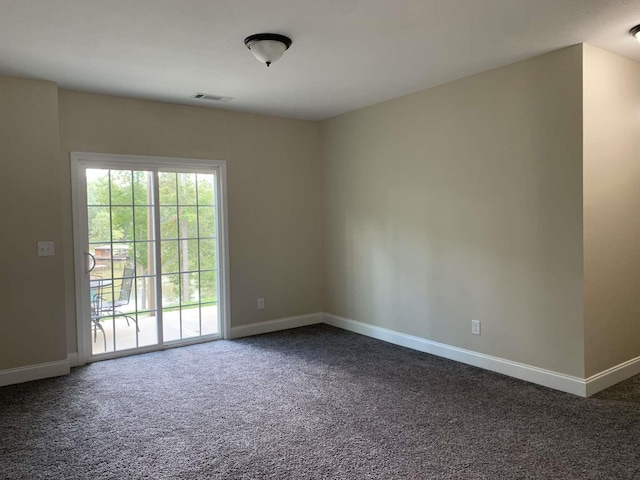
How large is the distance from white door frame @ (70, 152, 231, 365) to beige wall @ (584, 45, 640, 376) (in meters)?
3.52

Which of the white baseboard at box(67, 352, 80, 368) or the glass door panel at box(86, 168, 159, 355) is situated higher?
the glass door panel at box(86, 168, 159, 355)

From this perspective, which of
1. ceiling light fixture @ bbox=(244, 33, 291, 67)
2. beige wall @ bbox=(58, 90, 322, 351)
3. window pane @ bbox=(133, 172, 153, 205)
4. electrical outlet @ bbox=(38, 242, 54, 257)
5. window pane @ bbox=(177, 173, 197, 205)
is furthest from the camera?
window pane @ bbox=(177, 173, 197, 205)

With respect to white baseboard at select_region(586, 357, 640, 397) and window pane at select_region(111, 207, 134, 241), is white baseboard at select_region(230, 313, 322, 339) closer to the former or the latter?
window pane at select_region(111, 207, 134, 241)

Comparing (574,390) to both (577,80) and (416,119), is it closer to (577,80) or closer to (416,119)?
(577,80)

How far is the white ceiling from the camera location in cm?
269

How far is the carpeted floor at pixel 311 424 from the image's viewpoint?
2.54 m

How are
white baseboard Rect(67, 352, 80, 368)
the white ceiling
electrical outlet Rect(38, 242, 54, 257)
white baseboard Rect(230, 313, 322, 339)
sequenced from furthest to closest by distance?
white baseboard Rect(230, 313, 322, 339)
white baseboard Rect(67, 352, 80, 368)
electrical outlet Rect(38, 242, 54, 257)
the white ceiling

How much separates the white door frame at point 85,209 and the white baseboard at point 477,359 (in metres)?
1.58

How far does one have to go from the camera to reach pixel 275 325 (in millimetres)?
5613

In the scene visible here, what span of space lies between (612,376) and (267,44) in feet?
11.6

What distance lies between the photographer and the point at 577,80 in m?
3.37

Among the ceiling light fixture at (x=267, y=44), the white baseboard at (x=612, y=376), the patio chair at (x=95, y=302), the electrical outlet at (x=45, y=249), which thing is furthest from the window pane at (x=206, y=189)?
the white baseboard at (x=612, y=376)

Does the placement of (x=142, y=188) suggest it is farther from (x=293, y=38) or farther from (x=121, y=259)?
(x=293, y=38)

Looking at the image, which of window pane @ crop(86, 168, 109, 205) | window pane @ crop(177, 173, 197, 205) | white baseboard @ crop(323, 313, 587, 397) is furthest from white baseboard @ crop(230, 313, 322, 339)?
window pane @ crop(86, 168, 109, 205)
